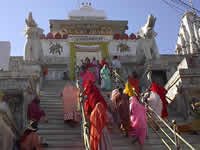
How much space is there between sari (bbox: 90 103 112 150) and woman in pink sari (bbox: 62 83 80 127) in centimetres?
186

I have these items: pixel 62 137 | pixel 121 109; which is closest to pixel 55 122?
pixel 62 137

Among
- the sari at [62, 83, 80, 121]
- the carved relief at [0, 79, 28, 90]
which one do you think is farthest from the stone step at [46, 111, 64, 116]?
the carved relief at [0, 79, 28, 90]

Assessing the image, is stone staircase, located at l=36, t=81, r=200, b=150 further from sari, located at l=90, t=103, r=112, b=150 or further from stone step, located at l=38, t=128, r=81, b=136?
sari, located at l=90, t=103, r=112, b=150

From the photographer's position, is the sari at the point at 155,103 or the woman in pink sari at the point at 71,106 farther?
the sari at the point at 155,103

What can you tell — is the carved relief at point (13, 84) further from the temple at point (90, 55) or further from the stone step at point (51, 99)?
the stone step at point (51, 99)

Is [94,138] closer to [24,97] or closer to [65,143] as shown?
[65,143]

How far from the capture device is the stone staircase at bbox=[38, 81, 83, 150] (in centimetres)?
682

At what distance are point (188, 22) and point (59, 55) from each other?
37.8 ft

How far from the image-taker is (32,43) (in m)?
14.2

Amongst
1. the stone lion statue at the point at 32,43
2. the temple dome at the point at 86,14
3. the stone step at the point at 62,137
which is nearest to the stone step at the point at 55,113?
the stone step at the point at 62,137

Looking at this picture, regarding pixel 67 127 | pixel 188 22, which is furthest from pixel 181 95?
pixel 188 22

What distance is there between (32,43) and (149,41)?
21.1ft

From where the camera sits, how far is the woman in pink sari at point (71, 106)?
8031mm

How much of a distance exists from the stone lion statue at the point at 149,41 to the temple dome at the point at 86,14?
11.6m
